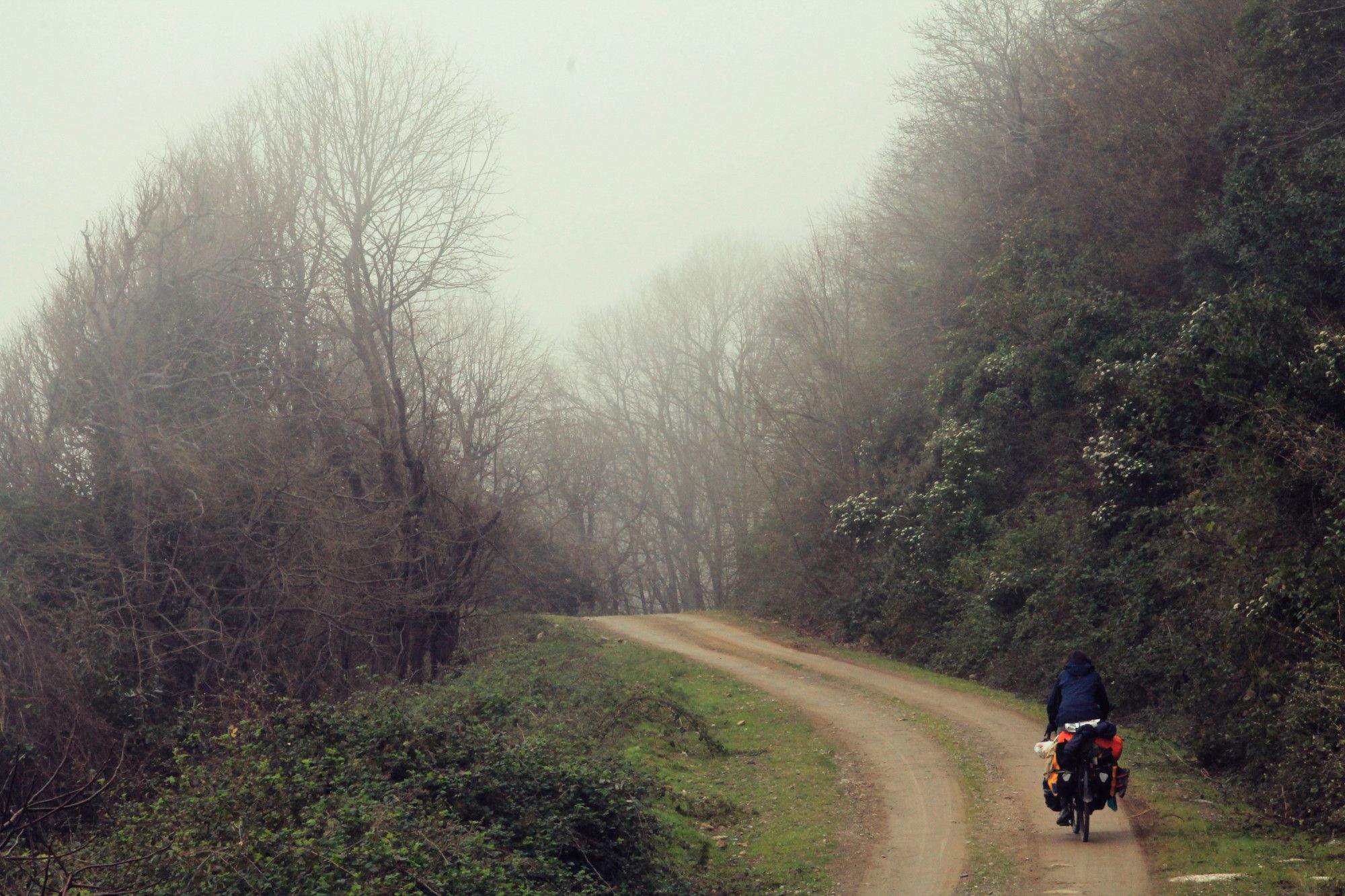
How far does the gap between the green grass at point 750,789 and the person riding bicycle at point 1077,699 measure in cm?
253

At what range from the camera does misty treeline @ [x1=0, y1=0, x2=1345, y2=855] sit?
15.0 meters

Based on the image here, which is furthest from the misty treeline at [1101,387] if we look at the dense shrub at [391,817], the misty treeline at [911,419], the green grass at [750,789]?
the dense shrub at [391,817]

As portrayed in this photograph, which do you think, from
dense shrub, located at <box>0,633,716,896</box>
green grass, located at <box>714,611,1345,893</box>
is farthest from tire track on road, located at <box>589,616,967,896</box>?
dense shrub, located at <box>0,633,716,896</box>

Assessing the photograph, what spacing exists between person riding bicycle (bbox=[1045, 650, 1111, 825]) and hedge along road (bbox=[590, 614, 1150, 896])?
21.9 inches

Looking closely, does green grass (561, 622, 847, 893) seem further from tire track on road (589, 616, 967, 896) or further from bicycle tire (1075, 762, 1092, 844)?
bicycle tire (1075, 762, 1092, 844)

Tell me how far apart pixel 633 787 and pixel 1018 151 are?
22.2 meters

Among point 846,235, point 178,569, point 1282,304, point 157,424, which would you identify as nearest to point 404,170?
point 157,424

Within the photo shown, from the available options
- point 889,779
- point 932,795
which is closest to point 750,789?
point 889,779

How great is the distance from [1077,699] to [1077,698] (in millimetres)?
17

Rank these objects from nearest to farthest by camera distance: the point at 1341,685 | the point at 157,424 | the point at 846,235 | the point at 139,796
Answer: the point at 1341,685 → the point at 139,796 → the point at 157,424 → the point at 846,235

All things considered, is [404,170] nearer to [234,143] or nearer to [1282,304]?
[234,143]

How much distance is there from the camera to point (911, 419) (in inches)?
1069

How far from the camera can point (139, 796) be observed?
579 inches

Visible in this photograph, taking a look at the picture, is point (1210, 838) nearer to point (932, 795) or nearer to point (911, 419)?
point (932, 795)
